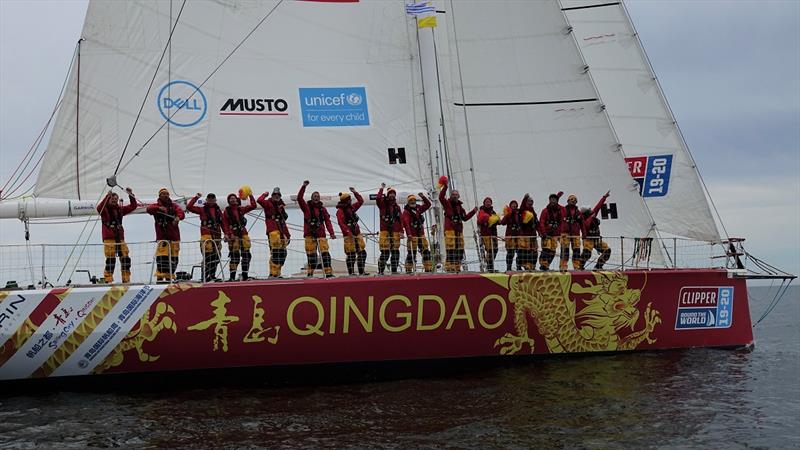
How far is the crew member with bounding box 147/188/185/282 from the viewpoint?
10594mm

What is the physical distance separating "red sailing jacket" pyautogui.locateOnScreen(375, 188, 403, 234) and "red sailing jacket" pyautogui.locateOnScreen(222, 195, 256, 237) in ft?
5.77

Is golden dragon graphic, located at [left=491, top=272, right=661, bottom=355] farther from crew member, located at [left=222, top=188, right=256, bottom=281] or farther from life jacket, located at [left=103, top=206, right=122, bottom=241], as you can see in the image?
life jacket, located at [left=103, top=206, right=122, bottom=241]

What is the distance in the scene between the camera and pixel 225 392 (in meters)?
10.1

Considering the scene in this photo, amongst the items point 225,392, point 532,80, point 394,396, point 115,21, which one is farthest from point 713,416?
point 115,21

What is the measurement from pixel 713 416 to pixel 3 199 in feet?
31.3

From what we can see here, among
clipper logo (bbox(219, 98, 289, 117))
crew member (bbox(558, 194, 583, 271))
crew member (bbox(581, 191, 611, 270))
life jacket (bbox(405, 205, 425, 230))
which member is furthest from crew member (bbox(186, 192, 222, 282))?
crew member (bbox(581, 191, 611, 270))

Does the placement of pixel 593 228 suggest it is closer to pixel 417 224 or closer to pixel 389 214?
pixel 417 224

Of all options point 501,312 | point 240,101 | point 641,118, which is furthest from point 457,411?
point 641,118

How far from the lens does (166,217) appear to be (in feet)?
35.8

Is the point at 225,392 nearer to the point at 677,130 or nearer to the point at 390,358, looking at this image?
the point at 390,358

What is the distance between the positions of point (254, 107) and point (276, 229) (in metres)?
2.18

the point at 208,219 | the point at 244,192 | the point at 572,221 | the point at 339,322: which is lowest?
the point at 339,322

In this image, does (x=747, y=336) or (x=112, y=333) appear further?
(x=747, y=336)

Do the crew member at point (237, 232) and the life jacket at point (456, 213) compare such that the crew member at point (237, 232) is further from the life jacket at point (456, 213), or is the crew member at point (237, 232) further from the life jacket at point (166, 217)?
the life jacket at point (456, 213)
